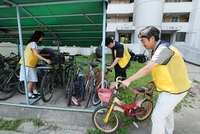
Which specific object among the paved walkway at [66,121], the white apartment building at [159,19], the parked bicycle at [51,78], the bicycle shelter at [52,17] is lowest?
the paved walkway at [66,121]

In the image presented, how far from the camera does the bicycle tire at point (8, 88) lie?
10.5 ft

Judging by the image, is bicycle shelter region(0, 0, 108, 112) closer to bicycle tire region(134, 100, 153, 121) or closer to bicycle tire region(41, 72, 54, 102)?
bicycle tire region(41, 72, 54, 102)

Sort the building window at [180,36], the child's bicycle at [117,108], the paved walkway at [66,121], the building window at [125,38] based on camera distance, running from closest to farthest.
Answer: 1. the child's bicycle at [117,108]
2. the paved walkway at [66,121]
3. the building window at [180,36]
4. the building window at [125,38]

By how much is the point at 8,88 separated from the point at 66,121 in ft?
7.37

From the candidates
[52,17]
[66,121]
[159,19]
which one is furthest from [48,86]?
[159,19]

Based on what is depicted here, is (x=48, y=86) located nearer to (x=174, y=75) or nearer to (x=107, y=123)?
(x=107, y=123)

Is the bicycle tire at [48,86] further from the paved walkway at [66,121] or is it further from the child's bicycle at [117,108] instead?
the child's bicycle at [117,108]

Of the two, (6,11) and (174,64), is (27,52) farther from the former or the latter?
(174,64)

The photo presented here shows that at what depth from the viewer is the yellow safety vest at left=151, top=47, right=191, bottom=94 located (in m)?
1.46

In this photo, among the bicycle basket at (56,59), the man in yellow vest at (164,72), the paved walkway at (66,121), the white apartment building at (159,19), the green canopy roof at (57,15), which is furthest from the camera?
the white apartment building at (159,19)

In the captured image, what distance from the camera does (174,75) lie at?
147 centimetres

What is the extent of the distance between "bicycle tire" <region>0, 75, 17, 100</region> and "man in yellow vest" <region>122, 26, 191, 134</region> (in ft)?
11.0

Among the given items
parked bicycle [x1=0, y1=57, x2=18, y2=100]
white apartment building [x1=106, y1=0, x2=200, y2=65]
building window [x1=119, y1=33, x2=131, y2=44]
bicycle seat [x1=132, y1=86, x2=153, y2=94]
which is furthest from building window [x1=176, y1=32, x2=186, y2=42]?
parked bicycle [x1=0, y1=57, x2=18, y2=100]

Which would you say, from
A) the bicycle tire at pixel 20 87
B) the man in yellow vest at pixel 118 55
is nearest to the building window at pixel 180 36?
the man in yellow vest at pixel 118 55
